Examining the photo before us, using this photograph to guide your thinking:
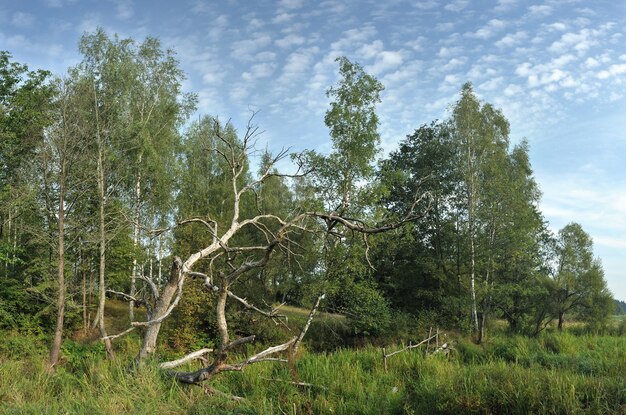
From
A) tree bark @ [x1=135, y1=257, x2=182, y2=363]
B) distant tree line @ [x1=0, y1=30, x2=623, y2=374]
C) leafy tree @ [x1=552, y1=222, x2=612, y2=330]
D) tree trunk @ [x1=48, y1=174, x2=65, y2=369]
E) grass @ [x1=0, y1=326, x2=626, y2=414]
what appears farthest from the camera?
leafy tree @ [x1=552, y1=222, x2=612, y2=330]

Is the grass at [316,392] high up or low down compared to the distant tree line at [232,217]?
down

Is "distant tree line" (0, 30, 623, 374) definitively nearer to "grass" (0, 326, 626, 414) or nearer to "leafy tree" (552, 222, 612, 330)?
"leafy tree" (552, 222, 612, 330)

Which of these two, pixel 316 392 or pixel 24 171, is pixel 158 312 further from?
pixel 24 171

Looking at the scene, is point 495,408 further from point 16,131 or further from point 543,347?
point 16,131

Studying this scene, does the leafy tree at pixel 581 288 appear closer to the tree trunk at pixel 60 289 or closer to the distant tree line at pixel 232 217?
the distant tree line at pixel 232 217

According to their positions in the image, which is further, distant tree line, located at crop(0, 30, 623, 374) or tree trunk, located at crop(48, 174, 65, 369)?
distant tree line, located at crop(0, 30, 623, 374)

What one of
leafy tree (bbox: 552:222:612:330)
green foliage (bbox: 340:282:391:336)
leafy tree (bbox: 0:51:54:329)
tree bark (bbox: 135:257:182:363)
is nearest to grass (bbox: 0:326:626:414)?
tree bark (bbox: 135:257:182:363)

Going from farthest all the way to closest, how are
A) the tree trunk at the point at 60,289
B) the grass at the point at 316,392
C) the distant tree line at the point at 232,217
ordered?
1. the distant tree line at the point at 232,217
2. the tree trunk at the point at 60,289
3. the grass at the point at 316,392

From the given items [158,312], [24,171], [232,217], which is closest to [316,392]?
[158,312]

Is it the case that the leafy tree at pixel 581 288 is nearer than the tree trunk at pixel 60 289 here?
No

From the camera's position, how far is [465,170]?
2644cm

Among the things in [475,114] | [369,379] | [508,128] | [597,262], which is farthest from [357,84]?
[597,262]

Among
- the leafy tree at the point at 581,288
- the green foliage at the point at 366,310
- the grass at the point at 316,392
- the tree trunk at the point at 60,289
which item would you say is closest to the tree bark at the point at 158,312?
the grass at the point at 316,392

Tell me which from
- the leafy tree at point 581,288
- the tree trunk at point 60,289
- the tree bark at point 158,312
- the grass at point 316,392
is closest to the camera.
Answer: the grass at point 316,392
